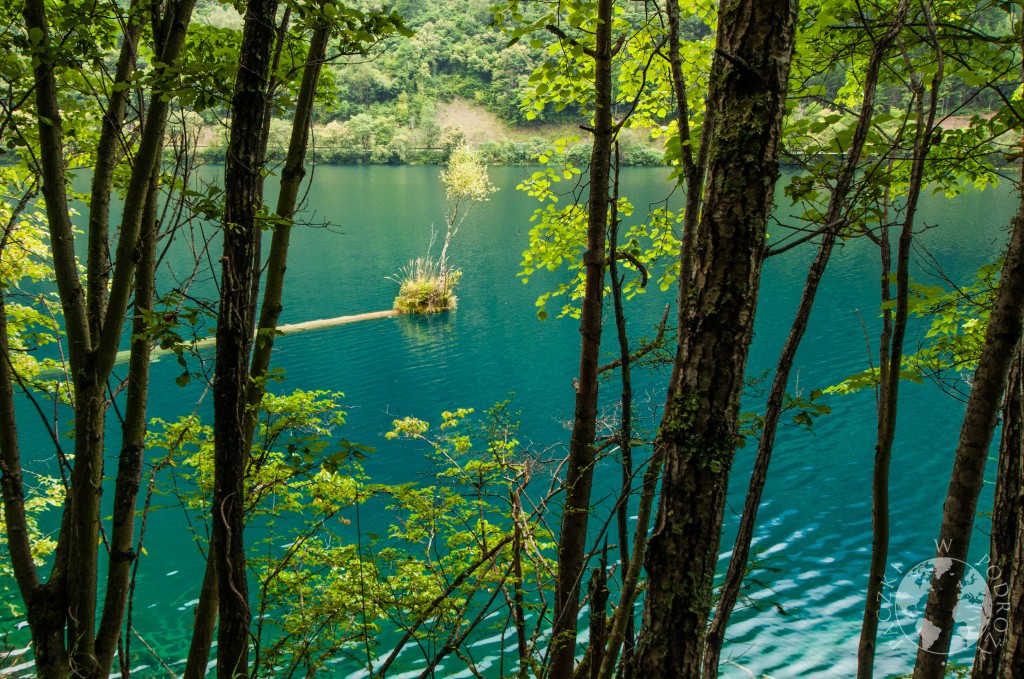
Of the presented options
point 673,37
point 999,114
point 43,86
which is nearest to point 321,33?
point 43,86

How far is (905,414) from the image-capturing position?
13.2m

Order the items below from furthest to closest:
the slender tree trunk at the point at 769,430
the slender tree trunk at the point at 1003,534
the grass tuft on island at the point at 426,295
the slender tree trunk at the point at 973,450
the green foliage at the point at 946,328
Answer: the grass tuft on island at the point at 426,295 < the green foliage at the point at 946,328 < the slender tree trunk at the point at 973,450 < the slender tree trunk at the point at 769,430 < the slender tree trunk at the point at 1003,534

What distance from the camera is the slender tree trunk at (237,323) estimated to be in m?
1.96

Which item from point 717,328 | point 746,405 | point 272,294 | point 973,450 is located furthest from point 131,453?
point 746,405

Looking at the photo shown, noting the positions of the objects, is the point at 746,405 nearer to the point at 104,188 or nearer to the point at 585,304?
the point at 585,304

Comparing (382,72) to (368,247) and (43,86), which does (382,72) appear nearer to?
(368,247)

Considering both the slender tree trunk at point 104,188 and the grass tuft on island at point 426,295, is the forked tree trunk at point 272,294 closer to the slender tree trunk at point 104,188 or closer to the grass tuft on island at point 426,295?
the slender tree trunk at point 104,188

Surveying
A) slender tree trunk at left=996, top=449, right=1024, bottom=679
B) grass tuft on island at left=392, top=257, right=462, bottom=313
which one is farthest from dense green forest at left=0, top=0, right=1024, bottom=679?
grass tuft on island at left=392, top=257, right=462, bottom=313

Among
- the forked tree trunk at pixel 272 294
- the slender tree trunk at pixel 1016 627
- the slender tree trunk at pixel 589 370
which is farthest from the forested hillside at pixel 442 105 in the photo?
the slender tree trunk at pixel 1016 627

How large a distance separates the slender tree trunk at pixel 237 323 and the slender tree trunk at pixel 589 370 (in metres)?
1.35

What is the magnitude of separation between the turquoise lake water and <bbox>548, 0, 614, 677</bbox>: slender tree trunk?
919 mm

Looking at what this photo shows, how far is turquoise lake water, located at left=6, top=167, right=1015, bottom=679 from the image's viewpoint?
299 inches

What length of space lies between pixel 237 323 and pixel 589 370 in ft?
5.15

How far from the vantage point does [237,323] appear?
2051 millimetres
